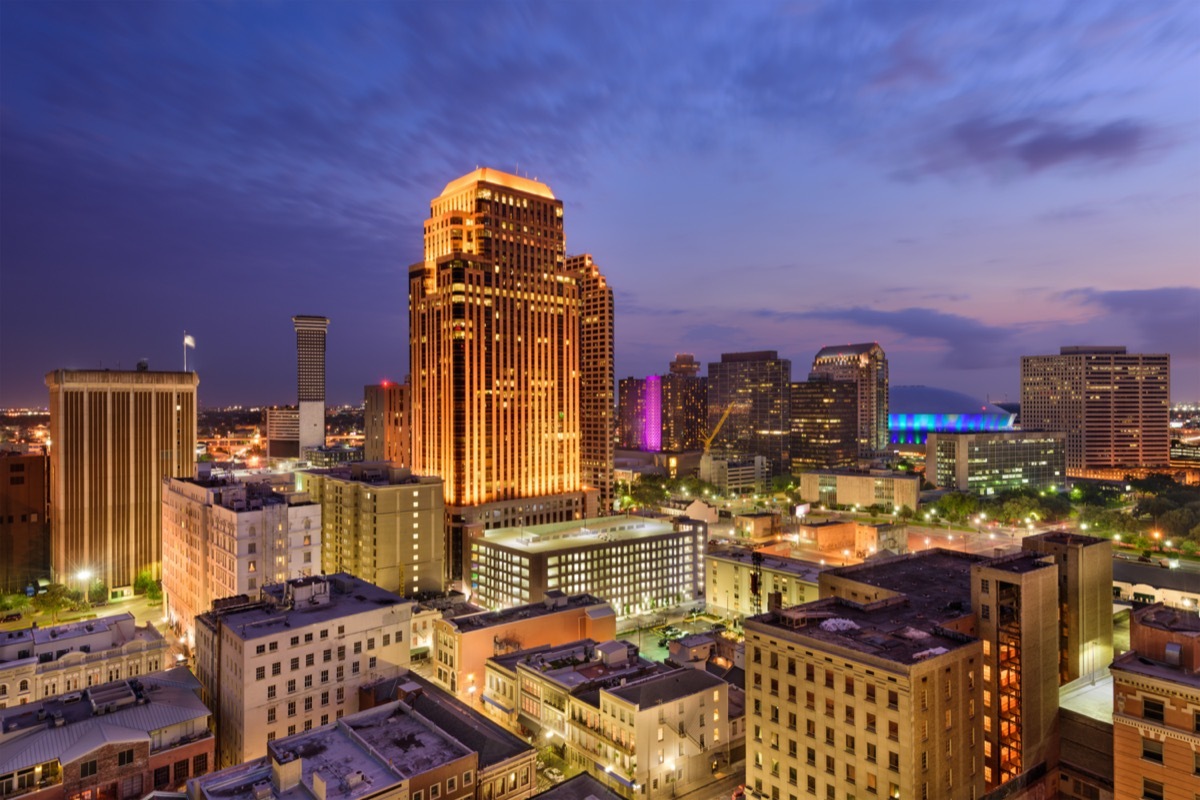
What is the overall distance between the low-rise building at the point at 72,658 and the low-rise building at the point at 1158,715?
77107 mm

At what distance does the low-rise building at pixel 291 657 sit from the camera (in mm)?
62594

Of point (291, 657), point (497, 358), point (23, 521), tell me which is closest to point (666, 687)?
point (291, 657)

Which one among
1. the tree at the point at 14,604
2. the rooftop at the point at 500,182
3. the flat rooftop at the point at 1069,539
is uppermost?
the rooftop at the point at 500,182

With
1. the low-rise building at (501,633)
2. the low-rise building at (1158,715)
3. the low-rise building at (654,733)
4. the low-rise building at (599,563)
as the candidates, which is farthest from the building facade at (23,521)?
the low-rise building at (1158,715)

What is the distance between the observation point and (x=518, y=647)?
84.1 metres

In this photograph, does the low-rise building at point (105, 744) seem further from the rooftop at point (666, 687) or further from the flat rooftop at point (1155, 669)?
the flat rooftop at point (1155, 669)

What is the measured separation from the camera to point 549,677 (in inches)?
Result: 2741

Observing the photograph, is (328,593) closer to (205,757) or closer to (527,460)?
(205,757)

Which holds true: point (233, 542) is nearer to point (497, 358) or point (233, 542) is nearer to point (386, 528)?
point (386, 528)

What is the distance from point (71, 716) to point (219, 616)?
15868 mm

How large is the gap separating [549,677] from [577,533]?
190ft

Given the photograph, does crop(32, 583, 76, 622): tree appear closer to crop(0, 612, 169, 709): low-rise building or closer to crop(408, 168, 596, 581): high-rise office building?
crop(0, 612, 169, 709): low-rise building

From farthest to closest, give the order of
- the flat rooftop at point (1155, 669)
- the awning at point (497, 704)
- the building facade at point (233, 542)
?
the building facade at point (233, 542) → the awning at point (497, 704) → the flat rooftop at point (1155, 669)

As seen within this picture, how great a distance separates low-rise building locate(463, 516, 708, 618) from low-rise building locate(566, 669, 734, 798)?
154 feet
